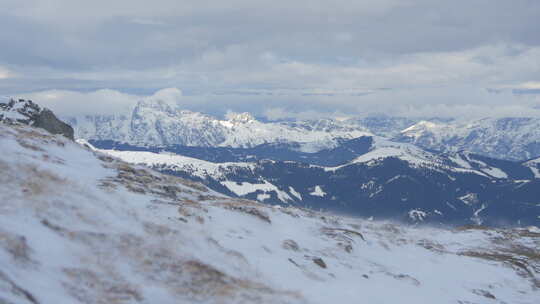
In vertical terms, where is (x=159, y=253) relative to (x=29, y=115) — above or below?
below

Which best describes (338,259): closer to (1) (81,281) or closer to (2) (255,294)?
(2) (255,294)

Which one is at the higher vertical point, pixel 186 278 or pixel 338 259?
pixel 186 278

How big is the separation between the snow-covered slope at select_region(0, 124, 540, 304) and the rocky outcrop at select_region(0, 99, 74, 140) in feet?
136

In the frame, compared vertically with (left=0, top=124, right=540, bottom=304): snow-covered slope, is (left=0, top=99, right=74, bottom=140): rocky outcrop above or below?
above

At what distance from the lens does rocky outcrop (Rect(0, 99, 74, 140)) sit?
89.7 metres

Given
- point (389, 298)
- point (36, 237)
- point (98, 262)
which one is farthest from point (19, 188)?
point (389, 298)

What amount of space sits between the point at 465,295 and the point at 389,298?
14.9 metres

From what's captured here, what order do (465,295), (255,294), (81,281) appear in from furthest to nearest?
(465,295)
(255,294)
(81,281)

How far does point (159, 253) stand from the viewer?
88.7 feet

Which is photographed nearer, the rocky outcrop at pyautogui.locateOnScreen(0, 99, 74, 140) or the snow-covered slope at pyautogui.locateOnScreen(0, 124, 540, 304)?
the snow-covered slope at pyautogui.locateOnScreen(0, 124, 540, 304)

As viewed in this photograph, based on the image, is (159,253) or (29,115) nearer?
(159,253)

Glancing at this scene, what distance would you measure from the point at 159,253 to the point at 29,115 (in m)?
84.1

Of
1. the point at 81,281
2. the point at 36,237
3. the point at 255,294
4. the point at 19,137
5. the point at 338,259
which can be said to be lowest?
the point at 338,259

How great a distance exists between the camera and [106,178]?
4662cm
